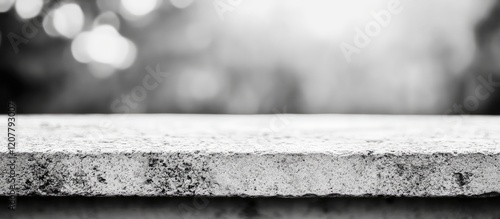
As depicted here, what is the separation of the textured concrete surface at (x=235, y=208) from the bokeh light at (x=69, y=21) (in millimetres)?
8173

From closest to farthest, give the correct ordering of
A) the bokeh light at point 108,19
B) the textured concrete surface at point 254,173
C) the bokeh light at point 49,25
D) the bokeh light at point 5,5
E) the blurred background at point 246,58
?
the textured concrete surface at point 254,173
the blurred background at point 246,58
the bokeh light at point 5,5
the bokeh light at point 49,25
the bokeh light at point 108,19

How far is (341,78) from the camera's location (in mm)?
7660

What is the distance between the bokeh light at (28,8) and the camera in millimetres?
8242

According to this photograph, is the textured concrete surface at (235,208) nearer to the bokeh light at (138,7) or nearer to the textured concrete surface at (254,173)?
the textured concrete surface at (254,173)

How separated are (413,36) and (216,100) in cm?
311

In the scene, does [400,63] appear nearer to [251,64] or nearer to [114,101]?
[251,64]

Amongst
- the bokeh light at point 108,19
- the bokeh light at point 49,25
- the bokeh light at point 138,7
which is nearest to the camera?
the bokeh light at point 49,25

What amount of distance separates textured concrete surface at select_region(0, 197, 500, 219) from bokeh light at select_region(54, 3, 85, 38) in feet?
26.8

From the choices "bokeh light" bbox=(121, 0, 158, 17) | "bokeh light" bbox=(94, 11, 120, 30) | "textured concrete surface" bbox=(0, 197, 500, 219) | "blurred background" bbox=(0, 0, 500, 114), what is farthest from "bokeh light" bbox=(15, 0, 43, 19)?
"textured concrete surface" bbox=(0, 197, 500, 219)

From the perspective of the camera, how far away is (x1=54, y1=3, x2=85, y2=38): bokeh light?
28.9 ft

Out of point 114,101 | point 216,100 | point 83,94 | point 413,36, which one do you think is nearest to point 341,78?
point 413,36

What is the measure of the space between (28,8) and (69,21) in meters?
0.71

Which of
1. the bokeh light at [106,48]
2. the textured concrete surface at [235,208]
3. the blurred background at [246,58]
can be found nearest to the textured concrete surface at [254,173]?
the textured concrete surface at [235,208]

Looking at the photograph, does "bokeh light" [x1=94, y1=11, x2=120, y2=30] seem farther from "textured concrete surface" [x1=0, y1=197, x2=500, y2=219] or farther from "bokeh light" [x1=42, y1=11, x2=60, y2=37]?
"textured concrete surface" [x1=0, y1=197, x2=500, y2=219]
